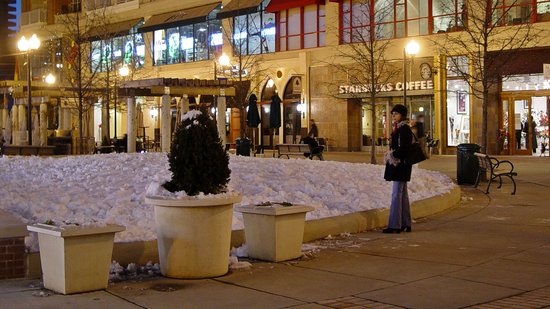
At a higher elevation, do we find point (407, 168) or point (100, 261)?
point (407, 168)

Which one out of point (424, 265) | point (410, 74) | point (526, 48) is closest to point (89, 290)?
point (424, 265)

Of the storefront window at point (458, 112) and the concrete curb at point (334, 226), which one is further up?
the storefront window at point (458, 112)

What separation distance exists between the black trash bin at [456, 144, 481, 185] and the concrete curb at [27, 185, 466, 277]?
3.53 m

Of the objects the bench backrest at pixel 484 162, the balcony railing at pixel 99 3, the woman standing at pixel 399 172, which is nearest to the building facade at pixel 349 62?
the balcony railing at pixel 99 3

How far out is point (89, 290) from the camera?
7.03 m

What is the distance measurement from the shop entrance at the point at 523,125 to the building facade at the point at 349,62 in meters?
0.05

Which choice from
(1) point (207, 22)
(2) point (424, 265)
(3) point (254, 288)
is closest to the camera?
(3) point (254, 288)

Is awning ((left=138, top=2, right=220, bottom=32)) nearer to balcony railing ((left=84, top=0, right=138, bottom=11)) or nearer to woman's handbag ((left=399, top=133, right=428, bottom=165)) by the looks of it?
balcony railing ((left=84, top=0, right=138, bottom=11))

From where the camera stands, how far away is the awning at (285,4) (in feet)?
139

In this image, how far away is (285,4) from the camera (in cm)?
4294

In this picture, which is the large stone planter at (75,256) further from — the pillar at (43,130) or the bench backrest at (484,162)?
the pillar at (43,130)

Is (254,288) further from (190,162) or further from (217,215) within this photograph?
(190,162)

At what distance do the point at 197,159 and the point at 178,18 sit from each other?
143ft

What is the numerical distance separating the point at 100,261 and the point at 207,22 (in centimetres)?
4360
